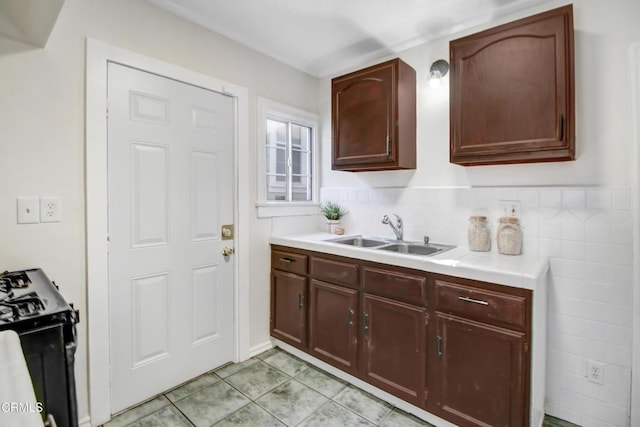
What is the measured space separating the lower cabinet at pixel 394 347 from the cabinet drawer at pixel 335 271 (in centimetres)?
16

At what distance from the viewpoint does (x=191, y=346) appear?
89.1 inches

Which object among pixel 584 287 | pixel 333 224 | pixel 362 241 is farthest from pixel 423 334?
pixel 333 224

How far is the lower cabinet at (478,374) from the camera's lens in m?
1.54

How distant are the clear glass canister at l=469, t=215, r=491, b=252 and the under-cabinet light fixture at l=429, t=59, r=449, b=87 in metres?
1.00

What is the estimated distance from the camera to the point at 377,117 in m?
2.40

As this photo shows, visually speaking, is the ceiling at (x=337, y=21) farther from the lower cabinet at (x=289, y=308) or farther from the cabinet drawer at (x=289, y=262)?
the lower cabinet at (x=289, y=308)

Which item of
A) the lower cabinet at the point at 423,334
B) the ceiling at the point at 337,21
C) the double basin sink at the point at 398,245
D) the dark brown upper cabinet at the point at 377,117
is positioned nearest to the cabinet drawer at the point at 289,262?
the lower cabinet at the point at 423,334

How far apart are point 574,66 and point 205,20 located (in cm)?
228

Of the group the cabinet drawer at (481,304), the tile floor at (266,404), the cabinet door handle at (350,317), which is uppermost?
the cabinet drawer at (481,304)

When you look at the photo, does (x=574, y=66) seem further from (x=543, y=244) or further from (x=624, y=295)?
(x=624, y=295)

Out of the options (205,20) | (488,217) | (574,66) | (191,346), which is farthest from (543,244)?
(205,20)

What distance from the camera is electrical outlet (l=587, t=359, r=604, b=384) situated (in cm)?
179

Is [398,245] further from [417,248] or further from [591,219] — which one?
[591,219]

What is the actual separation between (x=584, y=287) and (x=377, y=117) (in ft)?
5.40
